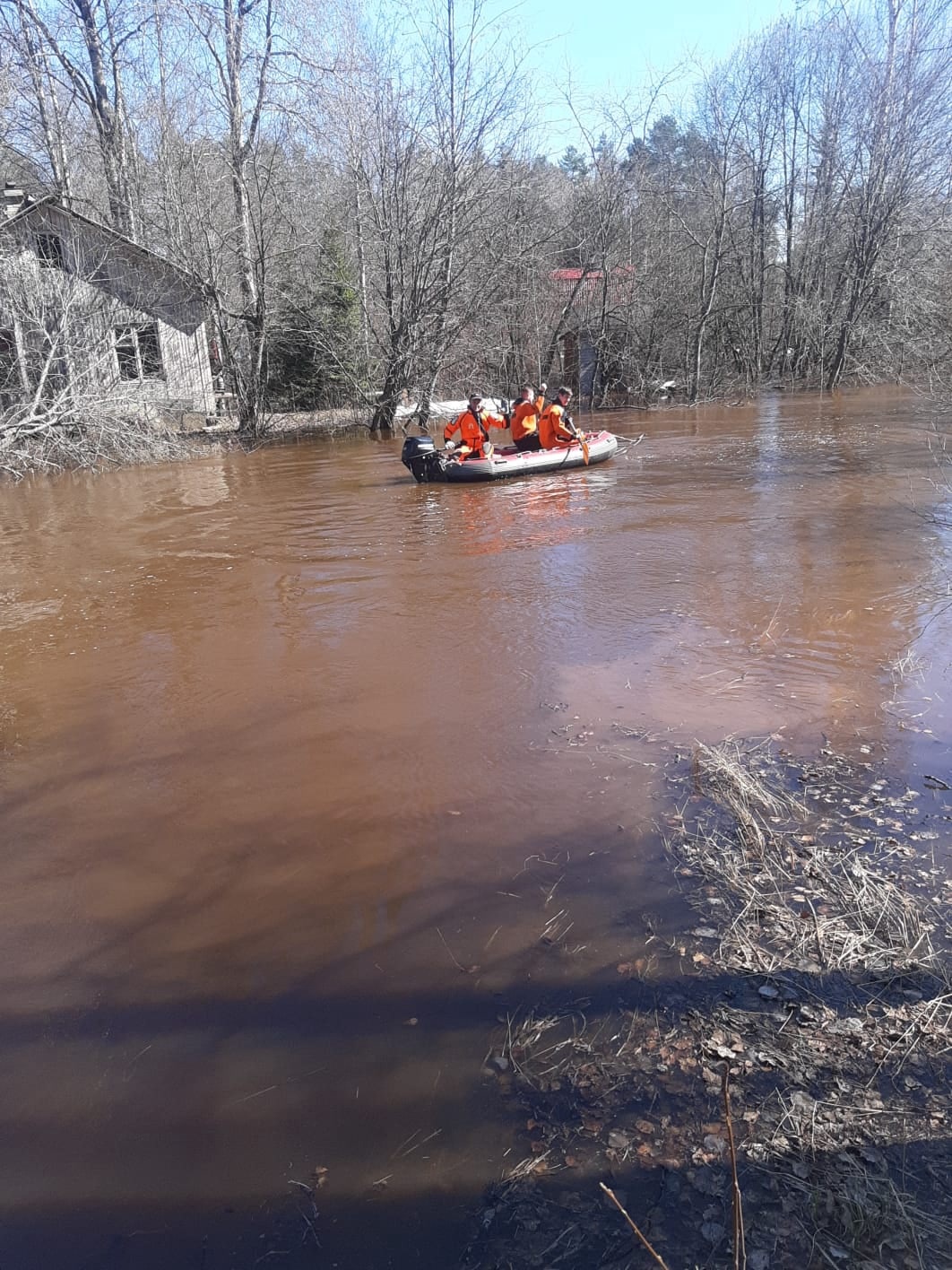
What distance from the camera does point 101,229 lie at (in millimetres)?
20031

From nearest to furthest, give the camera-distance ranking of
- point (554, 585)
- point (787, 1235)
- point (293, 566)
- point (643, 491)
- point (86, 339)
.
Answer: point (787, 1235) → point (554, 585) → point (293, 566) → point (643, 491) → point (86, 339)

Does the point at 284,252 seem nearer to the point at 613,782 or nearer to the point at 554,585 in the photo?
the point at 554,585

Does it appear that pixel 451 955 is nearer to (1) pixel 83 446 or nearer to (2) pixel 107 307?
(1) pixel 83 446

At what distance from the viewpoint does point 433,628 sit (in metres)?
8.11

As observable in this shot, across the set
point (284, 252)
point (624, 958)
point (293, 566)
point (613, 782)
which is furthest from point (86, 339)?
point (624, 958)

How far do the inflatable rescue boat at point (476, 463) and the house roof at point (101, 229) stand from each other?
10078mm

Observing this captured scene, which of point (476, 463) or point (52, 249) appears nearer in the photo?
point (476, 463)

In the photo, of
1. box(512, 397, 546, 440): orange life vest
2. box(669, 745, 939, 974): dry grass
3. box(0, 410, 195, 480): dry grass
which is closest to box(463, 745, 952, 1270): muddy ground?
box(669, 745, 939, 974): dry grass

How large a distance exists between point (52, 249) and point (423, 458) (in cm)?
1227

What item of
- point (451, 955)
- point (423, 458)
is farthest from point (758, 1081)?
point (423, 458)

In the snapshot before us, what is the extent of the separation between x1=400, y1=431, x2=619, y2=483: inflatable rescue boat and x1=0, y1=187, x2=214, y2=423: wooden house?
7393 mm

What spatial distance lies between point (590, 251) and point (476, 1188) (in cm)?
2855

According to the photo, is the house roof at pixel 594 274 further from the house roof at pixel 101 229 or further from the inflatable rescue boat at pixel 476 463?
the inflatable rescue boat at pixel 476 463

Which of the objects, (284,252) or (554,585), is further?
(284,252)
